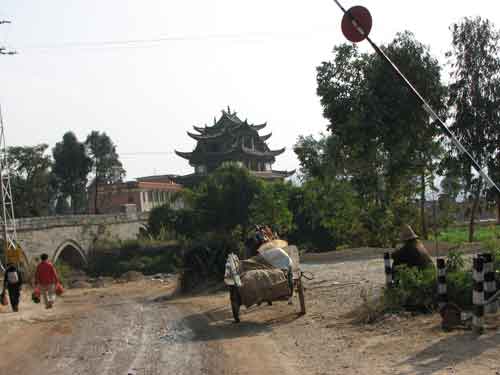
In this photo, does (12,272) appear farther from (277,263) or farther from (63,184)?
(63,184)

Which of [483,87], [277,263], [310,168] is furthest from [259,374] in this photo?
[483,87]

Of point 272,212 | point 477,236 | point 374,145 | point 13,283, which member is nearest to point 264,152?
point 477,236

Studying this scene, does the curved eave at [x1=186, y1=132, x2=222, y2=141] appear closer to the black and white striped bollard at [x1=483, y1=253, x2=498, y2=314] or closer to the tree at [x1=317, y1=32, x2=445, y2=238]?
the tree at [x1=317, y1=32, x2=445, y2=238]

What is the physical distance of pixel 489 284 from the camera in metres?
7.86

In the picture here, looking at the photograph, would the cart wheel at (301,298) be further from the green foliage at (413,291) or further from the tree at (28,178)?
the tree at (28,178)

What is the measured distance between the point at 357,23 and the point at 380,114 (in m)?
13.9

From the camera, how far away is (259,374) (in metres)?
6.41

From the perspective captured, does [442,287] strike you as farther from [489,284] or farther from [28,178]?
[28,178]

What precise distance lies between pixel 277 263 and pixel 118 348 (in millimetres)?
2887

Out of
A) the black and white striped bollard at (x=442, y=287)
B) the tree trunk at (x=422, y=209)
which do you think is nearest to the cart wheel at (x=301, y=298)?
the black and white striped bollard at (x=442, y=287)

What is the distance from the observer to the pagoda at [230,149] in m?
64.2

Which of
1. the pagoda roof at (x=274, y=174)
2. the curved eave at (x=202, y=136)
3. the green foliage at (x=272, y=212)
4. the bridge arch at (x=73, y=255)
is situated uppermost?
the curved eave at (x=202, y=136)

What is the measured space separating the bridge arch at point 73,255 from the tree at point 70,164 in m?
15.3

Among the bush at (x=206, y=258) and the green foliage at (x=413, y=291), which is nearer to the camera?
the green foliage at (x=413, y=291)
